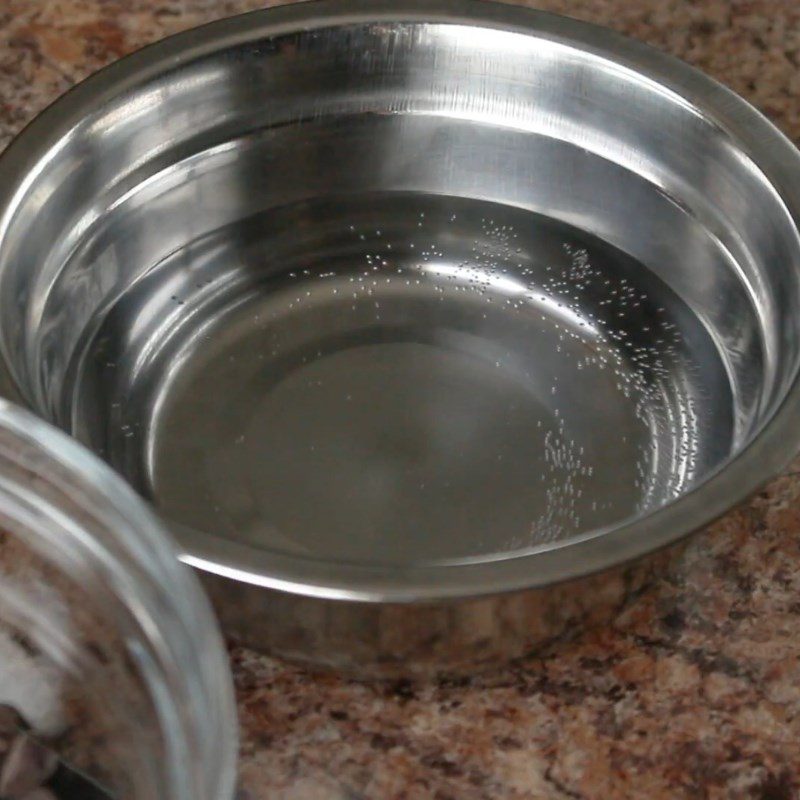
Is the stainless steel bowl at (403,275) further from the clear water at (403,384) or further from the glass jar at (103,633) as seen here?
the glass jar at (103,633)

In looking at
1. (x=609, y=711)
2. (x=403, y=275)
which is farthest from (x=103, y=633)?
(x=403, y=275)

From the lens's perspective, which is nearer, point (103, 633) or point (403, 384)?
point (103, 633)

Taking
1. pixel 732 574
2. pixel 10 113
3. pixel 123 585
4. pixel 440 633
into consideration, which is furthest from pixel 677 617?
pixel 10 113

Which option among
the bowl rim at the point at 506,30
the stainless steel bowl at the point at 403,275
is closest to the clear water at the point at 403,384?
the stainless steel bowl at the point at 403,275

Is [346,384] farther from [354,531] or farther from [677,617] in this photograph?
[677,617]

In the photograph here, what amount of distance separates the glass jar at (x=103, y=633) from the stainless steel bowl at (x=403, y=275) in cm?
12

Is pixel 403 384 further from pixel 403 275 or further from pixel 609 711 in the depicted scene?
pixel 609 711

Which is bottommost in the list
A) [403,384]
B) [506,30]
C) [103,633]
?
[103,633]

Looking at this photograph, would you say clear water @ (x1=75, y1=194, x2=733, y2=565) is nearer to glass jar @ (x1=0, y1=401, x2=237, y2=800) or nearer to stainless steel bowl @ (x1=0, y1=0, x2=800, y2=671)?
stainless steel bowl @ (x1=0, y1=0, x2=800, y2=671)

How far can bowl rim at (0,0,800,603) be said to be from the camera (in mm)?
585

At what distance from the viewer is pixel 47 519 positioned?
57cm

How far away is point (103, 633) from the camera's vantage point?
23.1 inches

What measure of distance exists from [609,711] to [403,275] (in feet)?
1.19

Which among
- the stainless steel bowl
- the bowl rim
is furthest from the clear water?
the bowl rim
